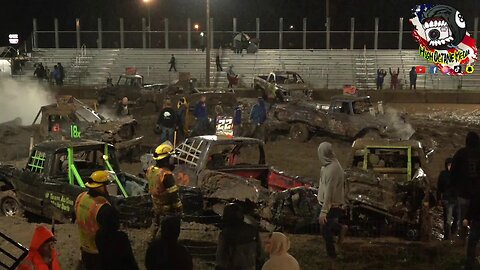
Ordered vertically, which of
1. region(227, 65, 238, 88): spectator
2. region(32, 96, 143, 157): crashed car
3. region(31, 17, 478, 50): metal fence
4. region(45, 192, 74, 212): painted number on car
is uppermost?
region(31, 17, 478, 50): metal fence

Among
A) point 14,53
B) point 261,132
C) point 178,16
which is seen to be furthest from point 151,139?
point 178,16

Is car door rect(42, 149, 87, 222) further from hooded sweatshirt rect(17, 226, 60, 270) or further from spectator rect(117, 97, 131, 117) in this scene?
spectator rect(117, 97, 131, 117)

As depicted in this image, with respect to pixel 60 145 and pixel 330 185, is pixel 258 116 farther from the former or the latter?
pixel 330 185

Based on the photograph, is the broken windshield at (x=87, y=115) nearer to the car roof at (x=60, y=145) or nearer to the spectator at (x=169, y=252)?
the car roof at (x=60, y=145)

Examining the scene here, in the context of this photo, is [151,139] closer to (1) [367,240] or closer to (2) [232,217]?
(1) [367,240]

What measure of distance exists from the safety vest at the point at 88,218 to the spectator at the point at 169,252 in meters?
1.26

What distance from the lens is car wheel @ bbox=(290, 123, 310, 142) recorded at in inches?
766

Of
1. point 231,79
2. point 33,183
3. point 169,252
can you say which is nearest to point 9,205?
point 33,183

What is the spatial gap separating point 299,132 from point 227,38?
25327 mm

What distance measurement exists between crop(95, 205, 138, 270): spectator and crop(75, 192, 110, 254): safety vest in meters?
0.90

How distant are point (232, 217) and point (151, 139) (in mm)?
15448

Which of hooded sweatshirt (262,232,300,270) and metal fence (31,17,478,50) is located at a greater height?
metal fence (31,17,478,50)

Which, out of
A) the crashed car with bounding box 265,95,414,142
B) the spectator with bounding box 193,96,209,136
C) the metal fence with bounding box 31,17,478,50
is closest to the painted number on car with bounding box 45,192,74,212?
the spectator with bounding box 193,96,209,136

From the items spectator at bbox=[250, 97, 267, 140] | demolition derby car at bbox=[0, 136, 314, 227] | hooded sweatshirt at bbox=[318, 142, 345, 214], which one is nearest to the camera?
hooded sweatshirt at bbox=[318, 142, 345, 214]
